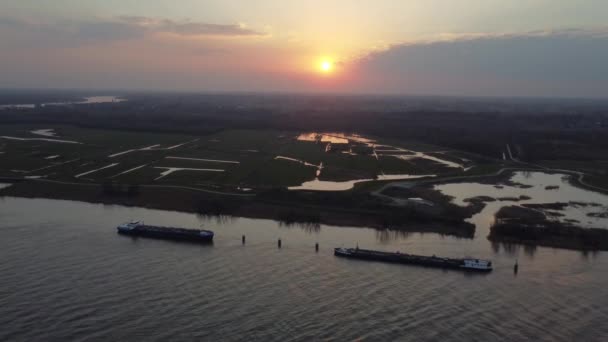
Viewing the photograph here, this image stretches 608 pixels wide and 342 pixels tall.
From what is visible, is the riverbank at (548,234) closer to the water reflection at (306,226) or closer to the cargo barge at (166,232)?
the water reflection at (306,226)

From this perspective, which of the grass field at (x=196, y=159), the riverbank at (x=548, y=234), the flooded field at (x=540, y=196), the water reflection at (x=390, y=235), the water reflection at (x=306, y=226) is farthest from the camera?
the grass field at (x=196, y=159)

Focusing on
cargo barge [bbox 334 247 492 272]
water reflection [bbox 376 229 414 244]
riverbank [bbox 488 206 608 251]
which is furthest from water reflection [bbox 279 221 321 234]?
riverbank [bbox 488 206 608 251]

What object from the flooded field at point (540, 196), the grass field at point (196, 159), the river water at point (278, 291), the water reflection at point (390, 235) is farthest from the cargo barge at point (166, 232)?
the flooded field at point (540, 196)

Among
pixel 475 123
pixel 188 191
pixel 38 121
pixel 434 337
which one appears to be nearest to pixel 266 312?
pixel 434 337

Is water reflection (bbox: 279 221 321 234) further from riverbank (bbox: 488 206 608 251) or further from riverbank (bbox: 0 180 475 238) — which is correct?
riverbank (bbox: 488 206 608 251)

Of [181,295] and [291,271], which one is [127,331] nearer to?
[181,295]

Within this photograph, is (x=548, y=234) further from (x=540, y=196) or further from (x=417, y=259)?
(x=540, y=196)

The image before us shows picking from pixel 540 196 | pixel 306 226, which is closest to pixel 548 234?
pixel 540 196
